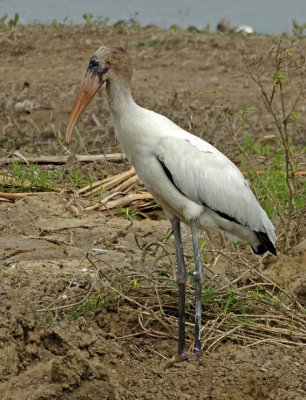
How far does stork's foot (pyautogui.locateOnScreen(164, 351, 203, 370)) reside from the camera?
5578mm

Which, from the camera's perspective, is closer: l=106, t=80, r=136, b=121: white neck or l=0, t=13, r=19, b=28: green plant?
l=106, t=80, r=136, b=121: white neck

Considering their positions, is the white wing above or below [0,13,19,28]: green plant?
below

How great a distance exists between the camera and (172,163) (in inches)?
224

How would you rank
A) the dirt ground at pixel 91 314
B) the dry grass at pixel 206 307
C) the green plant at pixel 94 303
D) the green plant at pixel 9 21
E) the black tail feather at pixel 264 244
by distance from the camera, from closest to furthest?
the dirt ground at pixel 91 314, the dry grass at pixel 206 307, the green plant at pixel 94 303, the black tail feather at pixel 264 244, the green plant at pixel 9 21

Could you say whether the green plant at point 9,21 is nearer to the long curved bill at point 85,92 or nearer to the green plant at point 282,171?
the green plant at point 282,171

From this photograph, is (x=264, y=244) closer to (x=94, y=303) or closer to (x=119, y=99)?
(x=94, y=303)

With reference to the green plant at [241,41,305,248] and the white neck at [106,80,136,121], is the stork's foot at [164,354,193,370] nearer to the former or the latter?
the white neck at [106,80,136,121]

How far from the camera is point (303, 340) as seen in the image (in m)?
5.91

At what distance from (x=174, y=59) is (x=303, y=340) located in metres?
9.12

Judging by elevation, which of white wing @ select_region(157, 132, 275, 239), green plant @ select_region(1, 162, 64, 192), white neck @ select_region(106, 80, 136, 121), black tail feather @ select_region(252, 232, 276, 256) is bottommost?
black tail feather @ select_region(252, 232, 276, 256)

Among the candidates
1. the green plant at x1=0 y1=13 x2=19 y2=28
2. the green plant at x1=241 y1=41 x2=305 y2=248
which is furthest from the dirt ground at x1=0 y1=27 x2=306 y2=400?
the green plant at x1=0 y1=13 x2=19 y2=28

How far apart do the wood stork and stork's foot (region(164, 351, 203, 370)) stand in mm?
16

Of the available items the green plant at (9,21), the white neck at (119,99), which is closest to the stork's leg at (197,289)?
the white neck at (119,99)

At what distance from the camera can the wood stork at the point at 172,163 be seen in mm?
5707
